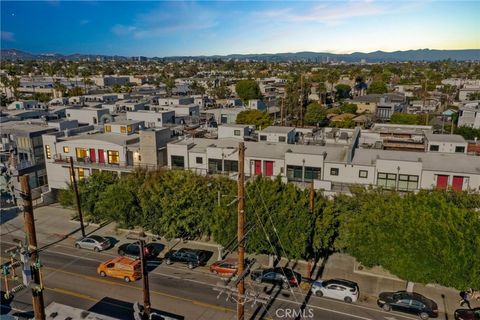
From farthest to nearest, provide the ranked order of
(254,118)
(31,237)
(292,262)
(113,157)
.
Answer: (254,118) < (113,157) < (292,262) < (31,237)

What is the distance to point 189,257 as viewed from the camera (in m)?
32.4

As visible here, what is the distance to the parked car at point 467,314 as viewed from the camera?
79.1 ft

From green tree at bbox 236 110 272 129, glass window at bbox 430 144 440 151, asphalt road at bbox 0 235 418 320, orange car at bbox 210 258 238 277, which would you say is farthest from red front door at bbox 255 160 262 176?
green tree at bbox 236 110 272 129

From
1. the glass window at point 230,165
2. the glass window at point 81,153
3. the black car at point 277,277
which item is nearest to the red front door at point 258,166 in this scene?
the glass window at point 230,165

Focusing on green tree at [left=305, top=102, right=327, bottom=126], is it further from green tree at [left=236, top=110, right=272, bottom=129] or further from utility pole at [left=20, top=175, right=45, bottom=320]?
utility pole at [left=20, top=175, right=45, bottom=320]

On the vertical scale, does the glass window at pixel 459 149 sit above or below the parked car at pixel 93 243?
above

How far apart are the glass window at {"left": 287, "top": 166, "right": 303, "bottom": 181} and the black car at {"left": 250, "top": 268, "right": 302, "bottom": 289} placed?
1229 cm

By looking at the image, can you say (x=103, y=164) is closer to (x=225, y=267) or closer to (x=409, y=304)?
(x=225, y=267)

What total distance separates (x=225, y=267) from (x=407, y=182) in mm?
19239

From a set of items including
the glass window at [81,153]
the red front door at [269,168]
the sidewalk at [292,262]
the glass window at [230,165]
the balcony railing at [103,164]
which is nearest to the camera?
the sidewalk at [292,262]

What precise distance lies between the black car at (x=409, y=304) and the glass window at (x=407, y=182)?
41.6 feet

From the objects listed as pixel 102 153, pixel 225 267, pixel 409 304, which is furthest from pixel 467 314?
pixel 102 153

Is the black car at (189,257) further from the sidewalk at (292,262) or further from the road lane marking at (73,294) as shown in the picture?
the road lane marking at (73,294)

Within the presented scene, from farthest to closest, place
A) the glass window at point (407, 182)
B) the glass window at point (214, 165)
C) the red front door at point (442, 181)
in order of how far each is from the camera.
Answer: the glass window at point (214, 165), the glass window at point (407, 182), the red front door at point (442, 181)
